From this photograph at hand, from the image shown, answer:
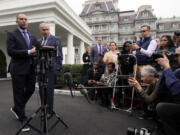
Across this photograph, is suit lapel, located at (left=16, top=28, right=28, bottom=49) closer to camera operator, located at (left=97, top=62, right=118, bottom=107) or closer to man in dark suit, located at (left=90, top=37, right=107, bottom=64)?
camera operator, located at (left=97, top=62, right=118, bottom=107)

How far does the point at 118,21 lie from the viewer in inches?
1559

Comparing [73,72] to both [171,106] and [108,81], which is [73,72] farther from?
[171,106]

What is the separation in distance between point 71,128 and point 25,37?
5.92ft

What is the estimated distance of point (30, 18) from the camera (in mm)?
8477

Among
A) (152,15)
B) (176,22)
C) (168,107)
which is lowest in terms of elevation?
(168,107)

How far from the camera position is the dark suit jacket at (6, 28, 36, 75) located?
2157 mm

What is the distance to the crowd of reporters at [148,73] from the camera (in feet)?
4.69

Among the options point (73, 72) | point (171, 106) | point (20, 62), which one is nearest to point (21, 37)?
point (20, 62)

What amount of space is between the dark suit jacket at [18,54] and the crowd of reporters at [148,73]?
5.71 ft

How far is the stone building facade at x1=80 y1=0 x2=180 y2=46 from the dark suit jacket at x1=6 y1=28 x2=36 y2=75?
122ft

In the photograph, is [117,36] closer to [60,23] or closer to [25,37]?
[60,23]

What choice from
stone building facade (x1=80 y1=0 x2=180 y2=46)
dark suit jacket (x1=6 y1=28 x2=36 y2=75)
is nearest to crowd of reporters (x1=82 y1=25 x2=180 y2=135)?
dark suit jacket (x1=6 y1=28 x2=36 y2=75)

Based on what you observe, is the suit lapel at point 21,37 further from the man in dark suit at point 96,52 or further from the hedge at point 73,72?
the hedge at point 73,72

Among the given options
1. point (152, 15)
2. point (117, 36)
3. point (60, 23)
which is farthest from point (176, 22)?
point (60, 23)
